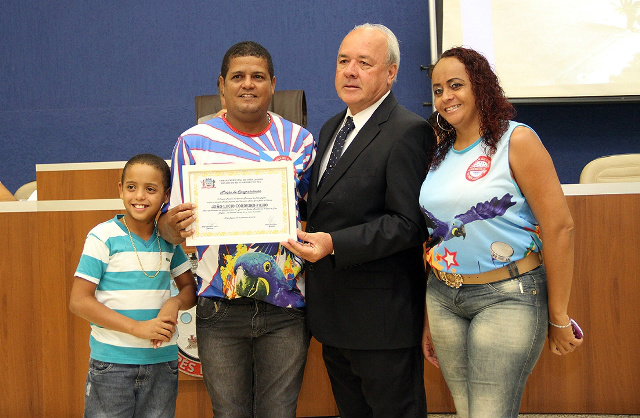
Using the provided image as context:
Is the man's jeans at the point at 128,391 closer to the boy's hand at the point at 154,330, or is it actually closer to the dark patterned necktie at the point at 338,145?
the boy's hand at the point at 154,330

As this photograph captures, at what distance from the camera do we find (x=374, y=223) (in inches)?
69.2

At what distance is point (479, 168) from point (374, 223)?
35 cm

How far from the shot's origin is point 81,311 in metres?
1.82

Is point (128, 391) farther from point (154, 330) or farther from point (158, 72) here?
point (158, 72)

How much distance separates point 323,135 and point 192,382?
4.76 ft

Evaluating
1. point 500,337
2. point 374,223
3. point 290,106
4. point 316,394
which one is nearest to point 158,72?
point 290,106

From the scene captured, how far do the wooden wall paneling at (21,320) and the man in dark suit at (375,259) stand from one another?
1595mm

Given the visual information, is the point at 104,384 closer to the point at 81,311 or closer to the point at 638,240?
the point at 81,311

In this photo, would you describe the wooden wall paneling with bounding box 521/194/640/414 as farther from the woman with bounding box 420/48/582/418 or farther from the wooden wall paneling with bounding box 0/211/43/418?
the wooden wall paneling with bounding box 0/211/43/418

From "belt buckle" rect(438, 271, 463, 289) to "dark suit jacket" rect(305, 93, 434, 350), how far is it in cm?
15

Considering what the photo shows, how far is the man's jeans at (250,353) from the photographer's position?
1.84m

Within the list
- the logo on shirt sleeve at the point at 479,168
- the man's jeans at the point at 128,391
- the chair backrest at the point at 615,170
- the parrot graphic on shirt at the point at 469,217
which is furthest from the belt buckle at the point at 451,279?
the chair backrest at the point at 615,170

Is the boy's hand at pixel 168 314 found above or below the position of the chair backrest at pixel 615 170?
below

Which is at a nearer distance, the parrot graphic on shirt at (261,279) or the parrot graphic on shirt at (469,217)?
the parrot graphic on shirt at (469,217)
